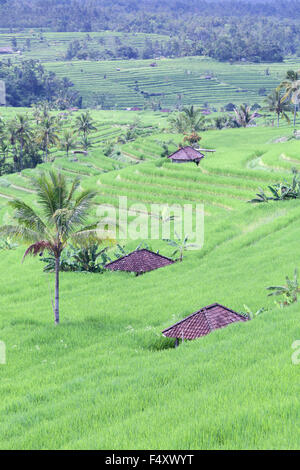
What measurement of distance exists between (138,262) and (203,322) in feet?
37.9

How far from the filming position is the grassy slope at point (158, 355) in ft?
39.1

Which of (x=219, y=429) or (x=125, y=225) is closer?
(x=219, y=429)

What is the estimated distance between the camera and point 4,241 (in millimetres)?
42969

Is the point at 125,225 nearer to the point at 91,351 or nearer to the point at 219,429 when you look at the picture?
the point at 91,351

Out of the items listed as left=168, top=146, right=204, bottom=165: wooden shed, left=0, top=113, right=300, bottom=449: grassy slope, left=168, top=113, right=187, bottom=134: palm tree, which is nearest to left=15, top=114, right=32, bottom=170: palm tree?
left=168, top=113, right=187, bottom=134: palm tree

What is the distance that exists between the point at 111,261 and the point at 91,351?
44.7 ft

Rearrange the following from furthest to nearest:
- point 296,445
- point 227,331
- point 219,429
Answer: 1. point 227,331
2. point 219,429
3. point 296,445

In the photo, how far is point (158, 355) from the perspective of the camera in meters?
18.4

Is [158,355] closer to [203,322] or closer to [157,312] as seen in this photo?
[203,322]

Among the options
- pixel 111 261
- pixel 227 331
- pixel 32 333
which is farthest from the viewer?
pixel 111 261

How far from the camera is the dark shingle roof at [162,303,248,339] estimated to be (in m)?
19.4

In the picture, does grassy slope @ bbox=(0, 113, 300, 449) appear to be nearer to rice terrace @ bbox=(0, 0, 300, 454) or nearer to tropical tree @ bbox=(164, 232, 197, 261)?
rice terrace @ bbox=(0, 0, 300, 454)

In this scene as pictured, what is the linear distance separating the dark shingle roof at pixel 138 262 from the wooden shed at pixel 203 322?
1108 cm
